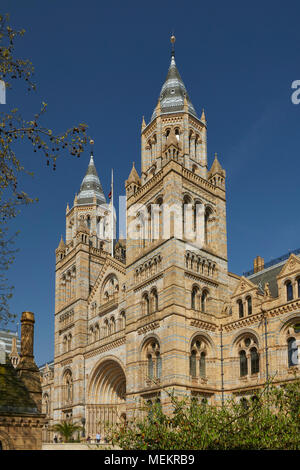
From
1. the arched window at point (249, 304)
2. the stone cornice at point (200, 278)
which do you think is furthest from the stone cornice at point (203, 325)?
the stone cornice at point (200, 278)

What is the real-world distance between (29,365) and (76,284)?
26.4 m

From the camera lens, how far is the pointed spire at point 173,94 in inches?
1780

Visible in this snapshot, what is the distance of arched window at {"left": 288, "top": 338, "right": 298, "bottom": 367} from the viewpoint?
3409cm

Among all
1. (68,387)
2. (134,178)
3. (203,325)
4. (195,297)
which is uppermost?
(134,178)

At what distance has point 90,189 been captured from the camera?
6106cm

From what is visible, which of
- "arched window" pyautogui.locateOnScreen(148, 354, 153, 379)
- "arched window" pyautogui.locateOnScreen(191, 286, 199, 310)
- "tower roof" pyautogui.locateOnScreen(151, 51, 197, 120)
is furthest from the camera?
"tower roof" pyautogui.locateOnScreen(151, 51, 197, 120)

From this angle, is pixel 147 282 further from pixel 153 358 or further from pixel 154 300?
pixel 153 358

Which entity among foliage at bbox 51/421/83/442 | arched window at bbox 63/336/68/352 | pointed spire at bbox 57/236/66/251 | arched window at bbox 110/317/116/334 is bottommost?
foliage at bbox 51/421/83/442

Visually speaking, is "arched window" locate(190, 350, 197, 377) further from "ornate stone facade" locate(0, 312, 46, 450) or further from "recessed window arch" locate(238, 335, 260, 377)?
"ornate stone facade" locate(0, 312, 46, 450)

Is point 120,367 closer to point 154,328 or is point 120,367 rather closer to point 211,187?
point 154,328

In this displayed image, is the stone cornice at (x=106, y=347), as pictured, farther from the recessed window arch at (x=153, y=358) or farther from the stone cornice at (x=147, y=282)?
the stone cornice at (x=147, y=282)

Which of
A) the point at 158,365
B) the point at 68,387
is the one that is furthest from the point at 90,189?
the point at 158,365

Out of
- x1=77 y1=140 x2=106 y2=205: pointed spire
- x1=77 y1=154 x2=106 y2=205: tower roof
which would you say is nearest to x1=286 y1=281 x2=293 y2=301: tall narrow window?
x1=77 y1=140 x2=106 y2=205: pointed spire

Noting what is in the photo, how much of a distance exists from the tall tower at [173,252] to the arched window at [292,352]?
6.17m
